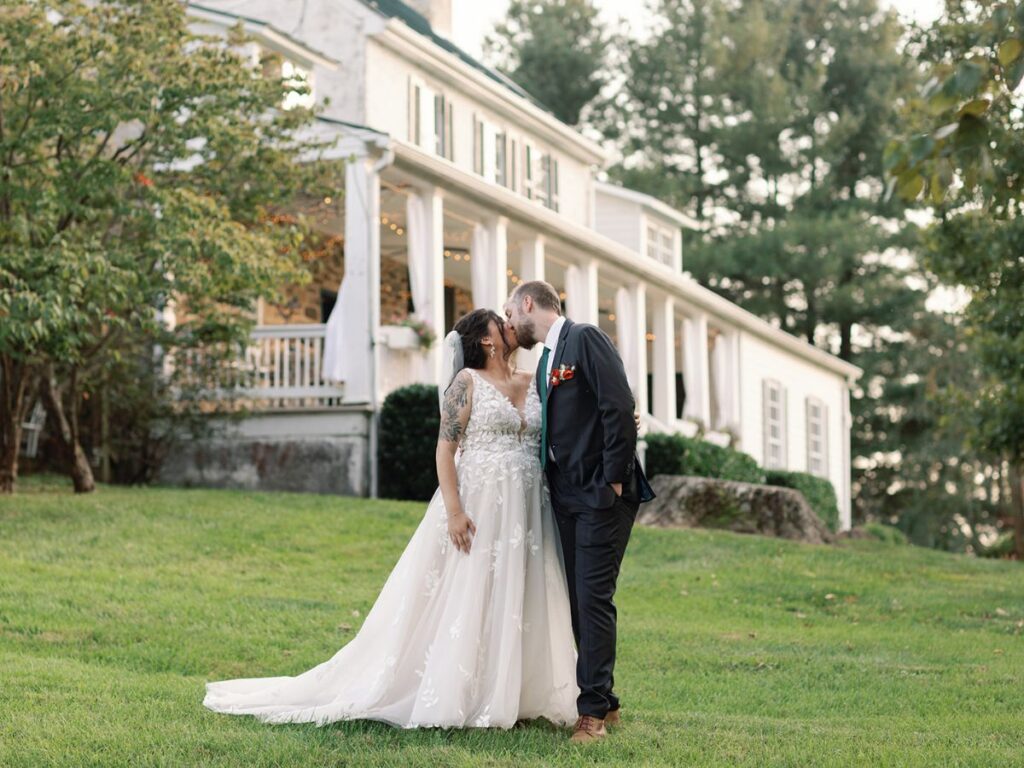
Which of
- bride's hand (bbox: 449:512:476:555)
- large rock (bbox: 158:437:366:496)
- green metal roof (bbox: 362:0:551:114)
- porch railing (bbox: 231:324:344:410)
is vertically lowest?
bride's hand (bbox: 449:512:476:555)

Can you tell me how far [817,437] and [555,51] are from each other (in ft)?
48.2

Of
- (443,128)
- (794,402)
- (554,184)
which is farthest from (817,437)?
(443,128)

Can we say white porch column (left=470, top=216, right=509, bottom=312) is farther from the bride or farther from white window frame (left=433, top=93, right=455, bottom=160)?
the bride

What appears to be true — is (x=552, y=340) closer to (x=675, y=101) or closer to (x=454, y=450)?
(x=454, y=450)

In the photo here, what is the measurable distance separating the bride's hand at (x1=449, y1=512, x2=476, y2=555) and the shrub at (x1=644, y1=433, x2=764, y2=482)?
13.2 meters

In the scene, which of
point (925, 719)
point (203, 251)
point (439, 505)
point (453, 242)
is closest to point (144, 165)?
point (203, 251)

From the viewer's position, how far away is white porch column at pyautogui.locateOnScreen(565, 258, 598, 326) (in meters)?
19.8

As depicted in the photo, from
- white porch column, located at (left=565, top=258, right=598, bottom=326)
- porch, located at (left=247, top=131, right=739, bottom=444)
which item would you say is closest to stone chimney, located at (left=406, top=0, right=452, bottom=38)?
porch, located at (left=247, top=131, right=739, bottom=444)

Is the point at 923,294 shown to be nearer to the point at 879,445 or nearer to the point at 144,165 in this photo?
the point at 879,445

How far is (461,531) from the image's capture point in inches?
222

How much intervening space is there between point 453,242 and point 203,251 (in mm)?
7558

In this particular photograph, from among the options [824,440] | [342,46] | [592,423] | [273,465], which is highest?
[342,46]

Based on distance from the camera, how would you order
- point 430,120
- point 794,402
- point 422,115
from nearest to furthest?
point 422,115
point 430,120
point 794,402

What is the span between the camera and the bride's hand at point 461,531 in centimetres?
563
